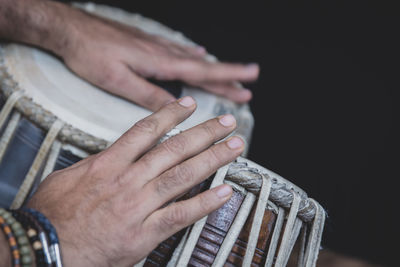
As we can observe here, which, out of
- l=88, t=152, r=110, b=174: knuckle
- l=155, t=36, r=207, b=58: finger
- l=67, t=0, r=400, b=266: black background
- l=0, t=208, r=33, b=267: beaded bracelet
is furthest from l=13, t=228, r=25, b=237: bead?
l=67, t=0, r=400, b=266: black background

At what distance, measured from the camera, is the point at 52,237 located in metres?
0.57

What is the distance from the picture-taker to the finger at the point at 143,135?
0.63 metres

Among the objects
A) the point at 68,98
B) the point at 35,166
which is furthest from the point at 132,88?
the point at 35,166

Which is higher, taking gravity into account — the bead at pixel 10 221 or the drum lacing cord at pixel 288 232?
the drum lacing cord at pixel 288 232

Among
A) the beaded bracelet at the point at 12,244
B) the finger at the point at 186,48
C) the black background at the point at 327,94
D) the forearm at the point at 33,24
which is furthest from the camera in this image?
the black background at the point at 327,94

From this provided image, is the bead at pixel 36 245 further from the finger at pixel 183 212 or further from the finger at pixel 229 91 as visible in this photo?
the finger at pixel 229 91

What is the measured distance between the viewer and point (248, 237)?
65 cm

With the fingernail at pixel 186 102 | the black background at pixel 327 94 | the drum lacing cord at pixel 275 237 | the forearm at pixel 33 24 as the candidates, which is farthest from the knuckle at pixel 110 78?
the black background at pixel 327 94

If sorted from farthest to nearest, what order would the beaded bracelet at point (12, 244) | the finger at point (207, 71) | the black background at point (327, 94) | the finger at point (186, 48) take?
the black background at point (327, 94) → the finger at point (186, 48) → the finger at point (207, 71) → the beaded bracelet at point (12, 244)

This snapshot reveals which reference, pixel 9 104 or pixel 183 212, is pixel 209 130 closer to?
pixel 183 212

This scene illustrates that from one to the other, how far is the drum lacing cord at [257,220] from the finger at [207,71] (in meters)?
0.51

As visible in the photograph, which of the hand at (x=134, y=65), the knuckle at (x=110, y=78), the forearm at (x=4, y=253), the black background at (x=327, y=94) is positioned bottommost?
the forearm at (x=4, y=253)

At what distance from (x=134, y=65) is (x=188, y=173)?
18.6 inches

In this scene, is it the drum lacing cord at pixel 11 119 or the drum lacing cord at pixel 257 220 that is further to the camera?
the drum lacing cord at pixel 11 119
